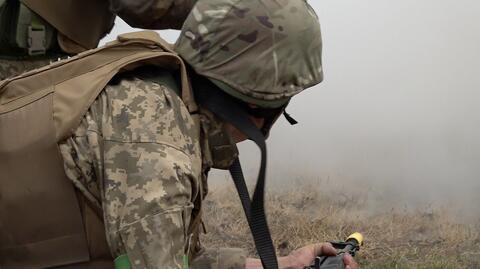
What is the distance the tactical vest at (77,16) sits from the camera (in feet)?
7.39

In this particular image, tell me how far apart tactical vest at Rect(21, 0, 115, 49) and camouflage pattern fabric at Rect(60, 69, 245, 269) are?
2.51 ft

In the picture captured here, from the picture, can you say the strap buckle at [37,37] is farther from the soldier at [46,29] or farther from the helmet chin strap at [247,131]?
the helmet chin strap at [247,131]

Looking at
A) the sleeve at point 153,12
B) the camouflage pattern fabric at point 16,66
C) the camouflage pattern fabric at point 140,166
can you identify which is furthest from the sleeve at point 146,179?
the camouflage pattern fabric at point 16,66

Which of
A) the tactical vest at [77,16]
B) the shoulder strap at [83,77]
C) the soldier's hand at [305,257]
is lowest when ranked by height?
the soldier's hand at [305,257]

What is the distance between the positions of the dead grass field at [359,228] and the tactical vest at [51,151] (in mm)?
2071

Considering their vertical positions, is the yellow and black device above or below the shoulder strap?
below

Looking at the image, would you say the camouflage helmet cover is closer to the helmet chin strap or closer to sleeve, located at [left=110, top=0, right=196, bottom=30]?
the helmet chin strap

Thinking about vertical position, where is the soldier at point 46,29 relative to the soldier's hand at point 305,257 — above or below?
above

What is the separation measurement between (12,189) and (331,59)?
162 inches

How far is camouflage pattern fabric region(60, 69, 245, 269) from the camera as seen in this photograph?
4.69ft

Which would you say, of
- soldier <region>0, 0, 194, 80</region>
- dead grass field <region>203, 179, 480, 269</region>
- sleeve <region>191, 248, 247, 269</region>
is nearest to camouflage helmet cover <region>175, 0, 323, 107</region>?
soldier <region>0, 0, 194, 80</region>

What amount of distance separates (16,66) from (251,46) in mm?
1119

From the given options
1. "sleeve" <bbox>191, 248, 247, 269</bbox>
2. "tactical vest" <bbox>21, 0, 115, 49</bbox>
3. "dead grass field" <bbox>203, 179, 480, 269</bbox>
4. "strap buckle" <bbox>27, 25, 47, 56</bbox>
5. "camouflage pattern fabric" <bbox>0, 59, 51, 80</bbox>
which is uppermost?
"tactical vest" <bbox>21, 0, 115, 49</bbox>

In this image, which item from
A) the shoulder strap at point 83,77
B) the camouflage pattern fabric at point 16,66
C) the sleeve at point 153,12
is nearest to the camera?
the shoulder strap at point 83,77
